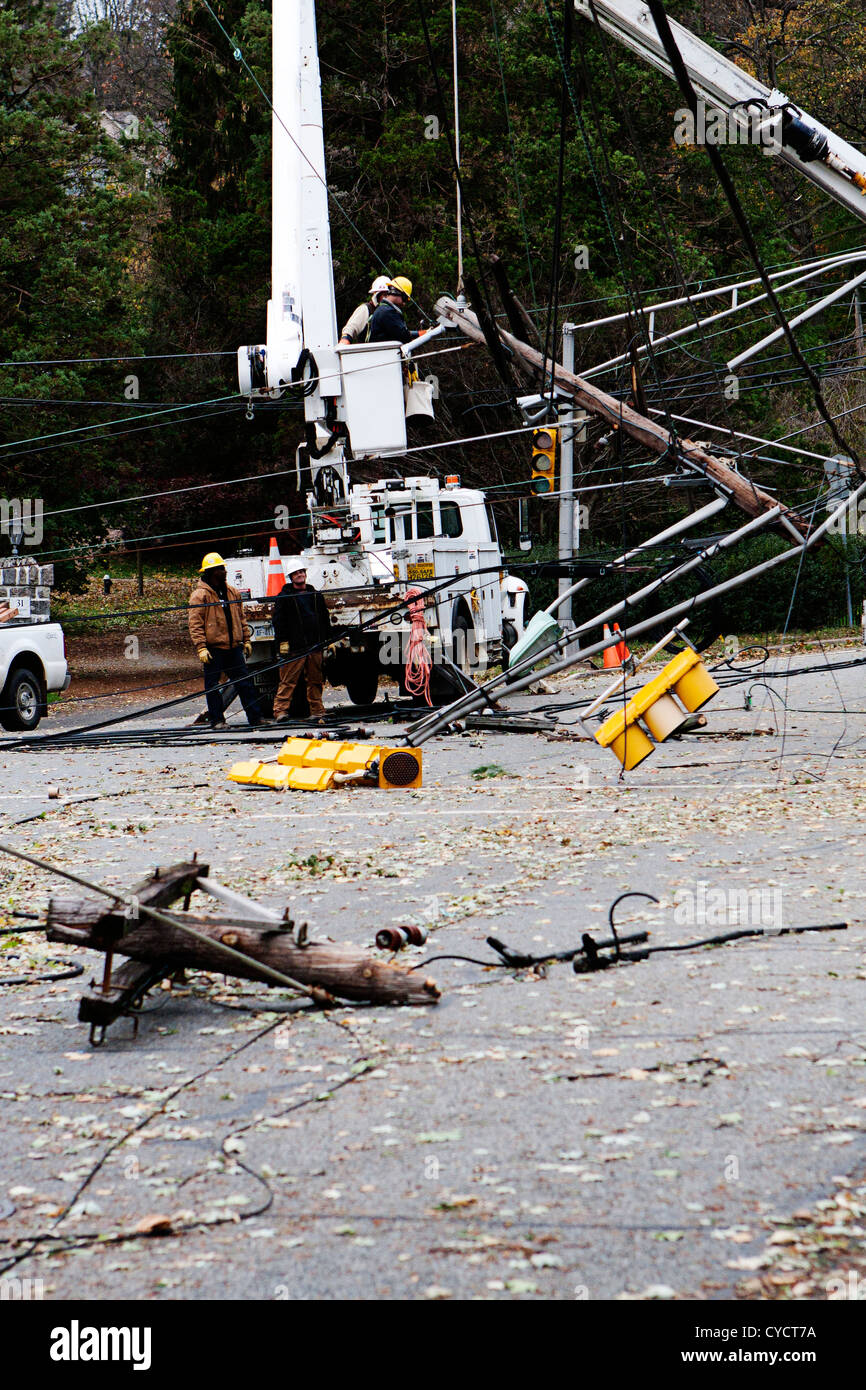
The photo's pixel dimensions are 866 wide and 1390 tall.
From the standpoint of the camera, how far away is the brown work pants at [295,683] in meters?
19.7

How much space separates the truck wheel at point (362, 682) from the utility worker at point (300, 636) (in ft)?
6.03

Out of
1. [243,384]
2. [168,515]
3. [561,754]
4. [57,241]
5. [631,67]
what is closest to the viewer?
[561,754]

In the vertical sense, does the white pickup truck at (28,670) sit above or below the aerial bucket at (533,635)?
below

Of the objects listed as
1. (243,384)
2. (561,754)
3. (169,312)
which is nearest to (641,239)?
(169,312)

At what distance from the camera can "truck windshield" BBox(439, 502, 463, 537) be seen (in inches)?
872

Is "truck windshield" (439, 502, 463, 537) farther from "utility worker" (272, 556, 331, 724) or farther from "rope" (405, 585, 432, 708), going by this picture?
"utility worker" (272, 556, 331, 724)

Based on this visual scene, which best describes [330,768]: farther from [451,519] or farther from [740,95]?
[451,519]

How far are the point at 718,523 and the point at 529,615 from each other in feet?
18.4

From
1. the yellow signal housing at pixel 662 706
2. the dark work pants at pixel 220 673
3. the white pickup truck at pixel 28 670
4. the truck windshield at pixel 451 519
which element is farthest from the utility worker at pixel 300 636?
the yellow signal housing at pixel 662 706

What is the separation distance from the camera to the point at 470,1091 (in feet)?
18.6

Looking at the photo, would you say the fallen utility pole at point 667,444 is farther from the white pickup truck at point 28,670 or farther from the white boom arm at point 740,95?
the white pickup truck at point 28,670

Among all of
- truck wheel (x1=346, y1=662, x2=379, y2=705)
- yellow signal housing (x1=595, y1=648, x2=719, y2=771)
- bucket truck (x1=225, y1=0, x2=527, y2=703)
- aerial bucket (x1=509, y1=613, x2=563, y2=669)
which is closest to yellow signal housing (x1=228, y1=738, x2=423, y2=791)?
aerial bucket (x1=509, y1=613, x2=563, y2=669)

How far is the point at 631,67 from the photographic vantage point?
37.1m
